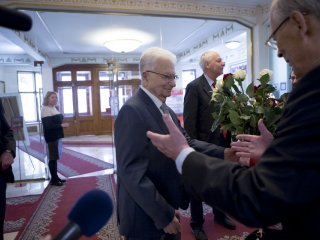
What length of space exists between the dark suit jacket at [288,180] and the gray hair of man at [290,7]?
6.5 inches

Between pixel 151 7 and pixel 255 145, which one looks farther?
pixel 151 7

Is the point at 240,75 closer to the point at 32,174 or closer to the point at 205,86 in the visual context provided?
the point at 205,86

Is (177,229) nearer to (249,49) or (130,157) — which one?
(130,157)

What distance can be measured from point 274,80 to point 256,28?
1004 millimetres

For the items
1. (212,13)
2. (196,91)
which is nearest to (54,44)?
(212,13)

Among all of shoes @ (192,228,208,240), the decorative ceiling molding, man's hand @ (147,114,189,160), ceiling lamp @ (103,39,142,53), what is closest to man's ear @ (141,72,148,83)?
man's hand @ (147,114,189,160)

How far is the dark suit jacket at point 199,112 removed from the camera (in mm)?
2691

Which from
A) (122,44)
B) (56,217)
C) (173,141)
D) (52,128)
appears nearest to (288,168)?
(173,141)

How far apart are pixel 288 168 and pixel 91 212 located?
43 cm

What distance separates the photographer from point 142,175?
50.9 inches

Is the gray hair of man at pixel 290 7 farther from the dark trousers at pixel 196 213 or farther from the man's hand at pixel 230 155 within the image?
the dark trousers at pixel 196 213

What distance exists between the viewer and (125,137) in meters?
1.33

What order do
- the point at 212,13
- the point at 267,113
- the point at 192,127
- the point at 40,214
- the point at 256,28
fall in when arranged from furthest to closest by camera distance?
the point at 256,28 → the point at 212,13 → the point at 40,214 → the point at 192,127 → the point at 267,113

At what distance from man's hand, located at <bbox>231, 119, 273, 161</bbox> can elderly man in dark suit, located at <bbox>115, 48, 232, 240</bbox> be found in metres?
0.26
